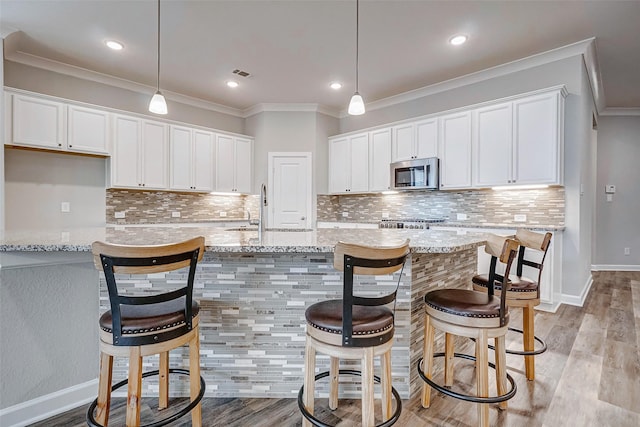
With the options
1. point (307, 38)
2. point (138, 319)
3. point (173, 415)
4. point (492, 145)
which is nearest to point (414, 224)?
point (492, 145)

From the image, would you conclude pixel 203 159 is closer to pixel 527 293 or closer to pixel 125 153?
pixel 125 153

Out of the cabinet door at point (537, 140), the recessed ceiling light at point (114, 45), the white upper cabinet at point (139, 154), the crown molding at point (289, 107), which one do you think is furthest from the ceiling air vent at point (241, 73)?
the cabinet door at point (537, 140)

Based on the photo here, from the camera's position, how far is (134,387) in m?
1.33

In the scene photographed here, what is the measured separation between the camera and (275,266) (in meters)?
1.89

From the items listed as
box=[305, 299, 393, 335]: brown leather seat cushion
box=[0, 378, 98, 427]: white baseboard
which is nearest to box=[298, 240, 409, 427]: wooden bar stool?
box=[305, 299, 393, 335]: brown leather seat cushion

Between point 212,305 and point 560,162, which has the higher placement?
point 560,162

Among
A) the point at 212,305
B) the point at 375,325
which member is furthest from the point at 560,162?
the point at 212,305

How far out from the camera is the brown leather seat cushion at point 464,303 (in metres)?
1.57

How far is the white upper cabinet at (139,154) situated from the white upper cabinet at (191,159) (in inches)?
5.2

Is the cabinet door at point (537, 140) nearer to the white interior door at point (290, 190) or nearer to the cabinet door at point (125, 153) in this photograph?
the white interior door at point (290, 190)

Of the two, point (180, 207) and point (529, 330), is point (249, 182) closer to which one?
point (180, 207)

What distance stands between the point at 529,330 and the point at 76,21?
4.69 metres

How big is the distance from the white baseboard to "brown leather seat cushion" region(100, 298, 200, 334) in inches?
Result: 30.8

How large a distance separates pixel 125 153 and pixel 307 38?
2.89 meters
